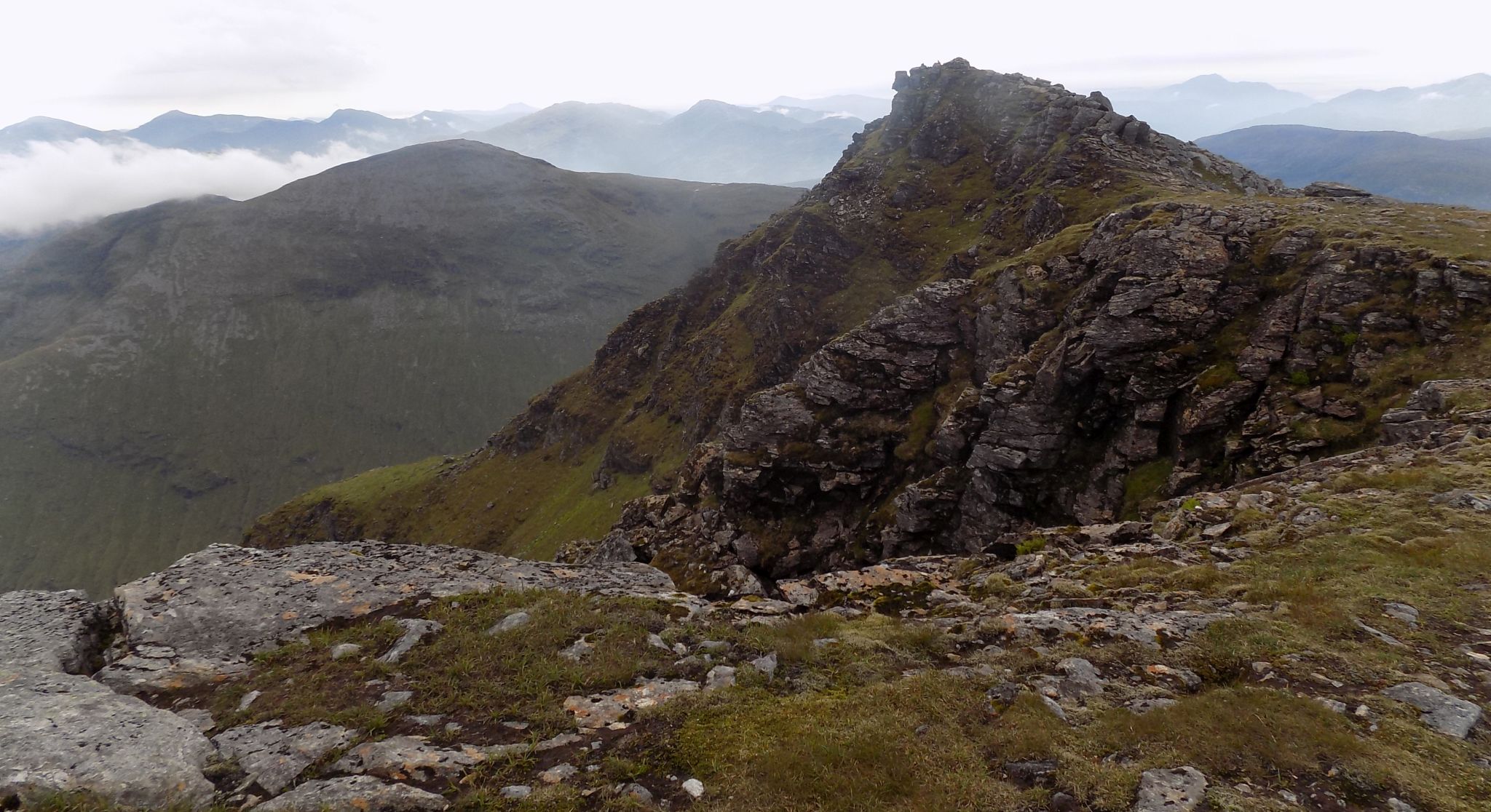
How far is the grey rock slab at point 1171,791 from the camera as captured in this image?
831 centimetres

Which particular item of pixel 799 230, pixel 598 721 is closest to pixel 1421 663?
pixel 598 721

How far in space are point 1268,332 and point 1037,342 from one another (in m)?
12.1

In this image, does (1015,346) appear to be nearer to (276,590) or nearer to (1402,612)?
(1402,612)

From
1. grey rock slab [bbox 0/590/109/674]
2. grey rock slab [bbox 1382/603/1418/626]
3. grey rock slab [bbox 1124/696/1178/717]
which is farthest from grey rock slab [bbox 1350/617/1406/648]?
grey rock slab [bbox 0/590/109/674]

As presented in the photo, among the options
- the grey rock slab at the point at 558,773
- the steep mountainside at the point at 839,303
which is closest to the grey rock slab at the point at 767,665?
the grey rock slab at the point at 558,773

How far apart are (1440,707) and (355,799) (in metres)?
17.8

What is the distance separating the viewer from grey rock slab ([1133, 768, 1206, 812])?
8312mm

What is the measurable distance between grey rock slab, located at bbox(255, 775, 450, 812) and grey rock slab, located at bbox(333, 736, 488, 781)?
337 millimetres

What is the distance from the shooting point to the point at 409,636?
16.1m

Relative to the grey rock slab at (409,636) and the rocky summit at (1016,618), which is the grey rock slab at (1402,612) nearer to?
the rocky summit at (1016,618)

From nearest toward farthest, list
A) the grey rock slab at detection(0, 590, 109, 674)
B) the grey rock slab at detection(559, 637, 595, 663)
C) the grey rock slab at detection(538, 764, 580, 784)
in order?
the grey rock slab at detection(538, 764, 580, 784), the grey rock slab at detection(0, 590, 109, 674), the grey rock slab at detection(559, 637, 595, 663)

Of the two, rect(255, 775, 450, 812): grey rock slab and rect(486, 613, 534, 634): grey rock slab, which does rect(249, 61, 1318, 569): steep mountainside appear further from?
rect(255, 775, 450, 812): grey rock slab

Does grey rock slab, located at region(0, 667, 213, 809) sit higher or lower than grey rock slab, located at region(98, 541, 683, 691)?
higher

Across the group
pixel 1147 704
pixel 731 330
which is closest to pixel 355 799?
pixel 1147 704
